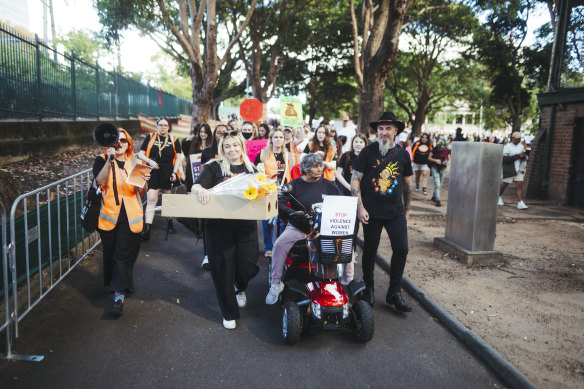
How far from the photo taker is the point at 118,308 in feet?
14.6

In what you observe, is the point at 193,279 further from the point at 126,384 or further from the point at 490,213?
the point at 490,213

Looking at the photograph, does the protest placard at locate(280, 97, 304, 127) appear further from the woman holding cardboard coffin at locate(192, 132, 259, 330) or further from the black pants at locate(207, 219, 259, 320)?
the black pants at locate(207, 219, 259, 320)

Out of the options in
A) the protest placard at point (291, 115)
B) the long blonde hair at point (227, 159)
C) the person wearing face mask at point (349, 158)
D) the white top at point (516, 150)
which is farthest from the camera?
the white top at point (516, 150)

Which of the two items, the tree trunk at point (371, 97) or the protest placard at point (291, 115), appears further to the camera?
the tree trunk at point (371, 97)

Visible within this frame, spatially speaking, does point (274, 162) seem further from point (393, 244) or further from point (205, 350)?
point (205, 350)

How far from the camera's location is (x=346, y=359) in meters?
3.78

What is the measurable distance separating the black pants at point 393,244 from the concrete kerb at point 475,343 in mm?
473

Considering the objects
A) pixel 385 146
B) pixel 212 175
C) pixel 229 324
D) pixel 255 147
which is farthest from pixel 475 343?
pixel 255 147

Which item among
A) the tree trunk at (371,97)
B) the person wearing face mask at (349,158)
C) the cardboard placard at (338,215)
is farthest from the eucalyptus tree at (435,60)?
the cardboard placard at (338,215)

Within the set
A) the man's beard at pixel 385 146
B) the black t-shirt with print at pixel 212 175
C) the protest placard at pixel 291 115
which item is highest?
the protest placard at pixel 291 115

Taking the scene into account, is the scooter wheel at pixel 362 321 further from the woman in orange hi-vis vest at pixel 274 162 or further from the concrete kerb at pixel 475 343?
the woman in orange hi-vis vest at pixel 274 162

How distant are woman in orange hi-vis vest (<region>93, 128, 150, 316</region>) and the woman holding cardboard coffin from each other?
819 millimetres

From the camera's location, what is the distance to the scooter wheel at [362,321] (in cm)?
401

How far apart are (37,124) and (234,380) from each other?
9.16 m
